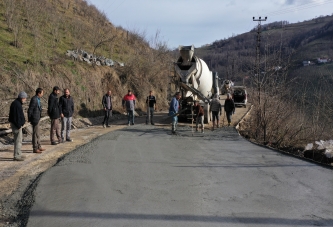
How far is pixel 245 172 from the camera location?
8211 millimetres

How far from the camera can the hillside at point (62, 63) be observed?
1776 cm

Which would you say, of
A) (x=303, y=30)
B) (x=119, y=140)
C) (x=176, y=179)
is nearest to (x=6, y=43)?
(x=119, y=140)

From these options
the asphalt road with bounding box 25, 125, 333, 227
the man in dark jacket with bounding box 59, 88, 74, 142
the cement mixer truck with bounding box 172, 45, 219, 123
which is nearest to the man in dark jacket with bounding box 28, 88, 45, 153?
the asphalt road with bounding box 25, 125, 333, 227

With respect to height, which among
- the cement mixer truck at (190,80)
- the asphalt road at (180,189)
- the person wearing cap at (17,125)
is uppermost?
the cement mixer truck at (190,80)

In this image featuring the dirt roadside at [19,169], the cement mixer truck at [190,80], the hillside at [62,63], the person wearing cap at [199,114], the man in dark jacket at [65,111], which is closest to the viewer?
the dirt roadside at [19,169]

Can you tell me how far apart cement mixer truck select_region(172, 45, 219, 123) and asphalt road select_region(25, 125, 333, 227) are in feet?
20.8

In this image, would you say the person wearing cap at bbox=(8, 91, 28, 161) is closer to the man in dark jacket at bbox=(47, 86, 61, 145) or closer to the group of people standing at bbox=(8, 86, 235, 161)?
the group of people standing at bbox=(8, 86, 235, 161)

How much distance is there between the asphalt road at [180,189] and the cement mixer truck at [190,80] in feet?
20.8

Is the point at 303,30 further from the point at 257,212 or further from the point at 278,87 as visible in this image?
the point at 257,212

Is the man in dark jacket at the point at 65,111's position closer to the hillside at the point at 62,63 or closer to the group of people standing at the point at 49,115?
the group of people standing at the point at 49,115

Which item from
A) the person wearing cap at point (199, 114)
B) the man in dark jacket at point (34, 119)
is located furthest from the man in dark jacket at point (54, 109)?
the person wearing cap at point (199, 114)

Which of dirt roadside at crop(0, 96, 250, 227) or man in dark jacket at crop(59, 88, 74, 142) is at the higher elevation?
man in dark jacket at crop(59, 88, 74, 142)

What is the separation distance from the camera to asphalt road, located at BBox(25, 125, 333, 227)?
5.38 metres

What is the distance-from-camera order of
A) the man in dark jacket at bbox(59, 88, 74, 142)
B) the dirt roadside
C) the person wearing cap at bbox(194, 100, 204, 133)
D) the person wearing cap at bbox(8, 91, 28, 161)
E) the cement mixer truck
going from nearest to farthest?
the dirt roadside
the person wearing cap at bbox(8, 91, 28, 161)
the man in dark jacket at bbox(59, 88, 74, 142)
the person wearing cap at bbox(194, 100, 204, 133)
the cement mixer truck
